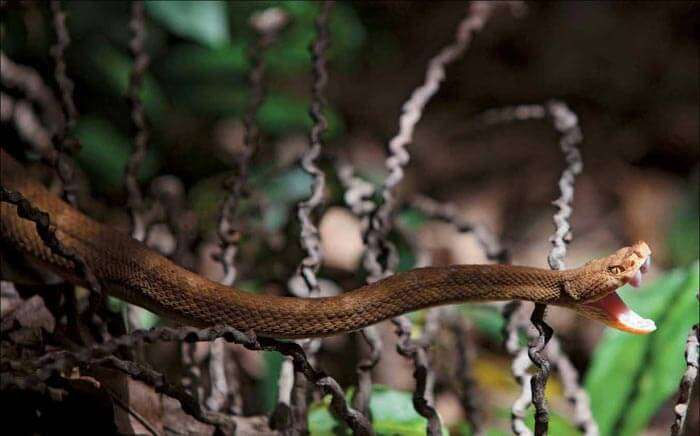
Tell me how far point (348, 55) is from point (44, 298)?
1.61 metres

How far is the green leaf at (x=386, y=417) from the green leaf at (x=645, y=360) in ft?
1.57

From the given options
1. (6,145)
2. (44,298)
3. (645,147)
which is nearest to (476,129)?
(645,147)

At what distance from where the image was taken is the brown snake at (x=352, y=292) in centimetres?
158

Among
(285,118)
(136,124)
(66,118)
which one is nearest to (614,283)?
(136,124)

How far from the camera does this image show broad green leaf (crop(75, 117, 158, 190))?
273 centimetres

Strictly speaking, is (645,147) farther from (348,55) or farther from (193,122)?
(193,122)

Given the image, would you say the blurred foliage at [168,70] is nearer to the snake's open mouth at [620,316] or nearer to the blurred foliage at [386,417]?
the blurred foliage at [386,417]

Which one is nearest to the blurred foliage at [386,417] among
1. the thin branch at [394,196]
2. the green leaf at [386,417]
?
Answer: the green leaf at [386,417]

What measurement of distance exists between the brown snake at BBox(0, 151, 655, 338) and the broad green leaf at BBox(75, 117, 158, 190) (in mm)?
1028

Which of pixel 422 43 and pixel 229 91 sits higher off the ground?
pixel 422 43

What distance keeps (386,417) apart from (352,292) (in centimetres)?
31

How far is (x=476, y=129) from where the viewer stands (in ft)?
12.8

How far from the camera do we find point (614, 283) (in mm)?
1574

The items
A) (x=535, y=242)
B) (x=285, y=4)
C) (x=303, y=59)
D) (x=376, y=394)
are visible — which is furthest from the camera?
(x=535, y=242)
